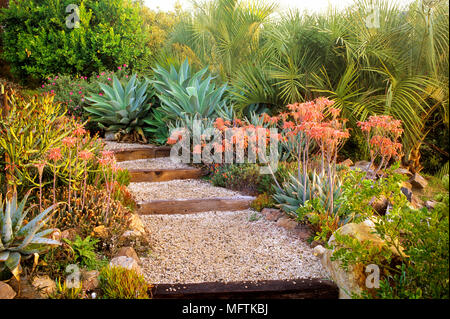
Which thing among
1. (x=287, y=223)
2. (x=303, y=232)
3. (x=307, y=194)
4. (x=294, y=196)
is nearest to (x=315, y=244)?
(x=303, y=232)

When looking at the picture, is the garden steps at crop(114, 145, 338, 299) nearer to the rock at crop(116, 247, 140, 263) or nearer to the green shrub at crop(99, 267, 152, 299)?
the rock at crop(116, 247, 140, 263)

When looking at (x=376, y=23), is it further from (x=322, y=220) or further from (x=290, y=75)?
(x=322, y=220)

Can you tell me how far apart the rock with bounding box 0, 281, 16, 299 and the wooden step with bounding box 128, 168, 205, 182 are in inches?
142

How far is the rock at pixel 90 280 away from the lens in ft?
10.8

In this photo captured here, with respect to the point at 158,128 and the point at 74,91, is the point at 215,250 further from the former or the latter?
the point at 74,91

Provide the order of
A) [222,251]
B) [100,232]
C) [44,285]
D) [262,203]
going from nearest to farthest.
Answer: [44,285]
[100,232]
[222,251]
[262,203]

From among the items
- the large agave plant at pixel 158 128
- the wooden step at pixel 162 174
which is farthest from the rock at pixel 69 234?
the large agave plant at pixel 158 128

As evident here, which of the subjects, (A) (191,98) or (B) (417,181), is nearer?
(B) (417,181)

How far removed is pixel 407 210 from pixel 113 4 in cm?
1120

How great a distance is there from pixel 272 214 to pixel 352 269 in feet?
6.16

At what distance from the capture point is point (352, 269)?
327 centimetres

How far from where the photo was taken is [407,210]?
3.09 meters

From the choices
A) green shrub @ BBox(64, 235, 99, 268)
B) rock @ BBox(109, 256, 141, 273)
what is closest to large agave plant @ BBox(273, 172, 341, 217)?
rock @ BBox(109, 256, 141, 273)

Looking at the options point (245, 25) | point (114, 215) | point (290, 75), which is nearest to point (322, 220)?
point (114, 215)
